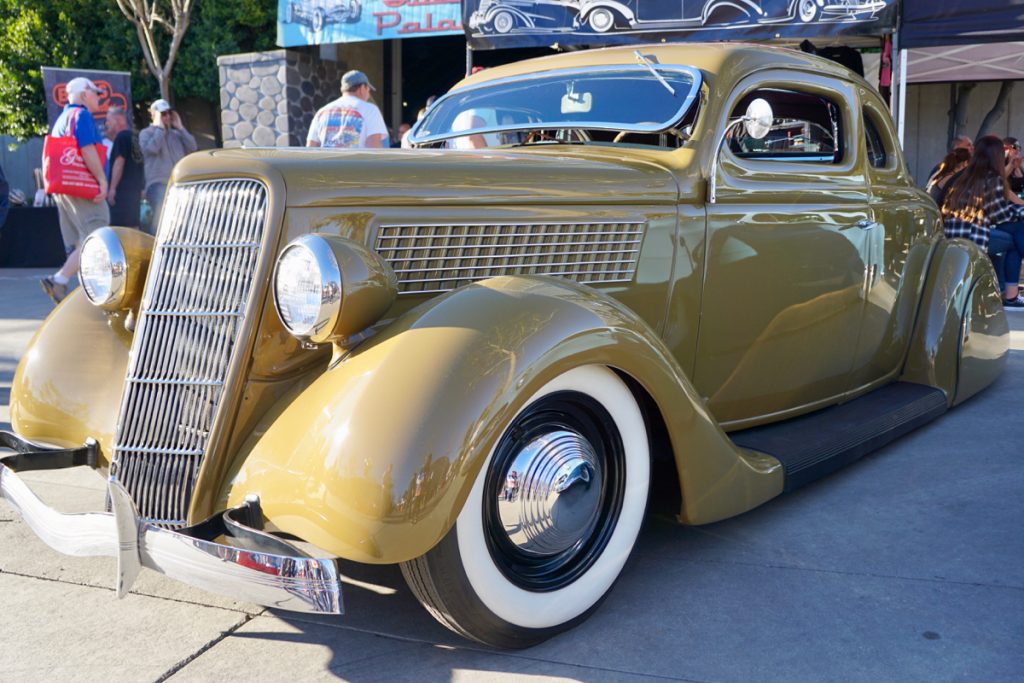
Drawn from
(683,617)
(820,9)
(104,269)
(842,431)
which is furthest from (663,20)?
(683,617)

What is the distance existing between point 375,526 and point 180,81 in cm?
1480

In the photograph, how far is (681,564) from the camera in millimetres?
2793

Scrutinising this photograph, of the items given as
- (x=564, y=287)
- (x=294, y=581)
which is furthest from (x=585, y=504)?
(x=294, y=581)

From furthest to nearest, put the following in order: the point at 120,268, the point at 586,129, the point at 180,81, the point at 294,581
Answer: the point at 180,81
the point at 586,129
the point at 120,268
the point at 294,581

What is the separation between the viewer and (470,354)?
207cm

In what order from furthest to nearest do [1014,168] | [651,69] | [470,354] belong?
[1014,168] < [651,69] < [470,354]

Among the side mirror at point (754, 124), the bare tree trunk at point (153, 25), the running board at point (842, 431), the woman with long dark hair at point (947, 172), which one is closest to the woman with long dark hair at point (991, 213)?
the woman with long dark hair at point (947, 172)

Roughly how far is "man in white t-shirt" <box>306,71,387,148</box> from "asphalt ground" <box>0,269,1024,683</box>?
3.74 m

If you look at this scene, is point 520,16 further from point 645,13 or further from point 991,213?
point 991,213

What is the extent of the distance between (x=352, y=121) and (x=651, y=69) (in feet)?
11.3

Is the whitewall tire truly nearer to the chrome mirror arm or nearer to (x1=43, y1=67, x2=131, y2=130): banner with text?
the chrome mirror arm

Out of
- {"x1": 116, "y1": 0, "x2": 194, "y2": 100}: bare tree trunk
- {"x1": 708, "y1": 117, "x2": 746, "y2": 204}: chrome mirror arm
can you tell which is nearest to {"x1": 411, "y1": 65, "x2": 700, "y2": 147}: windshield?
{"x1": 708, "y1": 117, "x2": 746, "y2": 204}: chrome mirror arm

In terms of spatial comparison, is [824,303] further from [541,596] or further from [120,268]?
[120,268]

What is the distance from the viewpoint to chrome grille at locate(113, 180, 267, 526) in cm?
229
